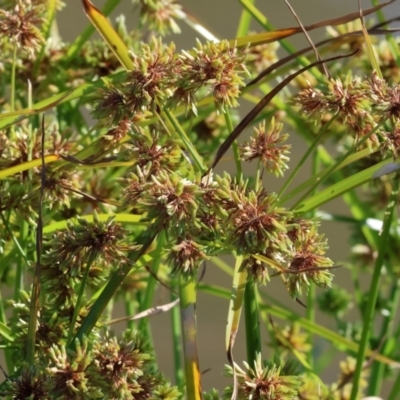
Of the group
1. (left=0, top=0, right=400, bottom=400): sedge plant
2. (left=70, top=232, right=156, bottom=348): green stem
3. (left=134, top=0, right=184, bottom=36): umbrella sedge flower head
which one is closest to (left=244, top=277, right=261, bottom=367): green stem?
(left=0, top=0, right=400, bottom=400): sedge plant

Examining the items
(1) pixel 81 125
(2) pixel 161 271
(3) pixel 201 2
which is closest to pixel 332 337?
(2) pixel 161 271

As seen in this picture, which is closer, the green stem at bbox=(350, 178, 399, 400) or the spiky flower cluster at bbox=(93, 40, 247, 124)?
the spiky flower cluster at bbox=(93, 40, 247, 124)

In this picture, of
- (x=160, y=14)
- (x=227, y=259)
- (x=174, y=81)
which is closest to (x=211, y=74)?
(x=174, y=81)

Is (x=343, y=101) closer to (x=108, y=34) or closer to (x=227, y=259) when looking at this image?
(x=108, y=34)

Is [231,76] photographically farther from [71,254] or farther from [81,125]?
[81,125]

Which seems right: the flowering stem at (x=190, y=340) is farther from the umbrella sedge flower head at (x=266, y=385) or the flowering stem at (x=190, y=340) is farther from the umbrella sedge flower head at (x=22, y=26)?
the umbrella sedge flower head at (x=22, y=26)

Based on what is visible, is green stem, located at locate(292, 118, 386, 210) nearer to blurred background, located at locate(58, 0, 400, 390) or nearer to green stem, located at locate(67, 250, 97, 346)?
green stem, located at locate(67, 250, 97, 346)

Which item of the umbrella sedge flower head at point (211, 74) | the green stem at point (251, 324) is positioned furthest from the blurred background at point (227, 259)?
the umbrella sedge flower head at point (211, 74)
